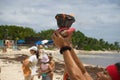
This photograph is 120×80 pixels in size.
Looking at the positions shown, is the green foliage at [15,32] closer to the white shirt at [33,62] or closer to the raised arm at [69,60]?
the white shirt at [33,62]

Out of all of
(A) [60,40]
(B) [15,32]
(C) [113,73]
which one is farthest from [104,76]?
(B) [15,32]

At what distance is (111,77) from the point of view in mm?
2756

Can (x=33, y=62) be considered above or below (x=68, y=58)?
below

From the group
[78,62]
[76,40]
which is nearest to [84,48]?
[76,40]

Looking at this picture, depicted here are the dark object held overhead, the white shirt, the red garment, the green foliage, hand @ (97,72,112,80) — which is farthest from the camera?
the green foliage

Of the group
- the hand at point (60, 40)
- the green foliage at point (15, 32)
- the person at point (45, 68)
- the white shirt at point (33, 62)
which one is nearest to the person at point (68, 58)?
the hand at point (60, 40)

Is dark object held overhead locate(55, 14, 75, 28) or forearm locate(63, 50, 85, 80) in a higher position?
dark object held overhead locate(55, 14, 75, 28)

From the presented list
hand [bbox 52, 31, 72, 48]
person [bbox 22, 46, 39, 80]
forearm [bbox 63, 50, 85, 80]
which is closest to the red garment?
forearm [bbox 63, 50, 85, 80]

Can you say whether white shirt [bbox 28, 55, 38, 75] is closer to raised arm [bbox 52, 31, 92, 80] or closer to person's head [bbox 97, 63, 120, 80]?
raised arm [bbox 52, 31, 92, 80]

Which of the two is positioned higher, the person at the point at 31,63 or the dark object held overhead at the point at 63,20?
the dark object held overhead at the point at 63,20

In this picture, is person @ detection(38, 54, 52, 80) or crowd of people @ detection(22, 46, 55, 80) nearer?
crowd of people @ detection(22, 46, 55, 80)

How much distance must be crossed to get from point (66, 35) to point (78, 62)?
32 cm

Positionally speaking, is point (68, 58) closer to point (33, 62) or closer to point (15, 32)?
point (33, 62)

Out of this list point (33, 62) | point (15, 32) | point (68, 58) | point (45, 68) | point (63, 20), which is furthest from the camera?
point (15, 32)
